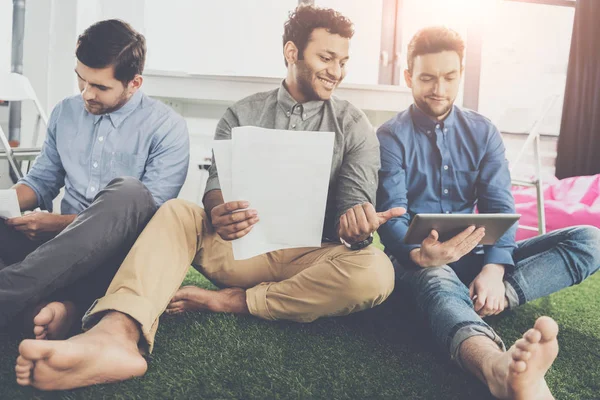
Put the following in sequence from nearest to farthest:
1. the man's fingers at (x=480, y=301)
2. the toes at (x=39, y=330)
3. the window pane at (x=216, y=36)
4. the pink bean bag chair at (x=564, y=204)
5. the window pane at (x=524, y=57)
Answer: the toes at (x=39, y=330) → the man's fingers at (x=480, y=301) → the pink bean bag chair at (x=564, y=204) → the window pane at (x=216, y=36) → the window pane at (x=524, y=57)

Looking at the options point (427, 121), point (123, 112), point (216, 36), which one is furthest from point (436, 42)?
point (216, 36)

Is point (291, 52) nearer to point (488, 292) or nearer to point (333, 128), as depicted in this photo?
point (333, 128)

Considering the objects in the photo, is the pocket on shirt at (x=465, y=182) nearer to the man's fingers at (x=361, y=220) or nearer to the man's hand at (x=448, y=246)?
the man's hand at (x=448, y=246)

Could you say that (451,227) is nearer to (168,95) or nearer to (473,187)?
(473,187)

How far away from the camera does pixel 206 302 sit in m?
1.34

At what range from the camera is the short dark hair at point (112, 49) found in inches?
59.2

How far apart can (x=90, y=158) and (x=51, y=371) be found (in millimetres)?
798

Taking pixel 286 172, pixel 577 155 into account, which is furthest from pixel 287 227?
pixel 577 155

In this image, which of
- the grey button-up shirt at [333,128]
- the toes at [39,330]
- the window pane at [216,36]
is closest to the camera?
the toes at [39,330]

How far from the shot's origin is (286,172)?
3.79 feet

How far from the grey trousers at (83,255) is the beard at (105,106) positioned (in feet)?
1.36

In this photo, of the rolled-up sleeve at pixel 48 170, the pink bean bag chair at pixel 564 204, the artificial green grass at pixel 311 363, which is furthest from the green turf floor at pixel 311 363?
the pink bean bag chair at pixel 564 204

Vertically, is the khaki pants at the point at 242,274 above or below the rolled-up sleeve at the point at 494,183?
below

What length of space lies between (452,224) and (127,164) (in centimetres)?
92
